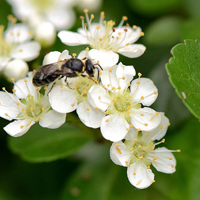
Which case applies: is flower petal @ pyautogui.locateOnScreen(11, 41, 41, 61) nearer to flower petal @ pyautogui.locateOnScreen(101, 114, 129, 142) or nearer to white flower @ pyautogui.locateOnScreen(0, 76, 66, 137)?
white flower @ pyautogui.locateOnScreen(0, 76, 66, 137)

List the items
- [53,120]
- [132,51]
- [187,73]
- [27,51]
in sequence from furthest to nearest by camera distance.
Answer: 1. [27,51]
2. [132,51]
3. [53,120]
4. [187,73]

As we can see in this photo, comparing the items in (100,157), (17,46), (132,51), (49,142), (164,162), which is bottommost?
(100,157)

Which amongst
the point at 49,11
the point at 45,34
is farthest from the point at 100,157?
the point at 49,11

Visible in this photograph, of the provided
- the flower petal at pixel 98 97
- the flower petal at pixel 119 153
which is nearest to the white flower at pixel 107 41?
the flower petal at pixel 98 97

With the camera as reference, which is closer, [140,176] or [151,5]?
[140,176]

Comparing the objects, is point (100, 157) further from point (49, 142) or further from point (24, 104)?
point (24, 104)

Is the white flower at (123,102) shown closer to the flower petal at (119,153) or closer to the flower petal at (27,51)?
the flower petal at (119,153)

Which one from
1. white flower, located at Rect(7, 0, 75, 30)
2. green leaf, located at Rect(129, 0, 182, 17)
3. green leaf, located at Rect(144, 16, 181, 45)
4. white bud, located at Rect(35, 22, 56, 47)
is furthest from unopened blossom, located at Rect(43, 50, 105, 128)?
white flower, located at Rect(7, 0, 75, 30)
